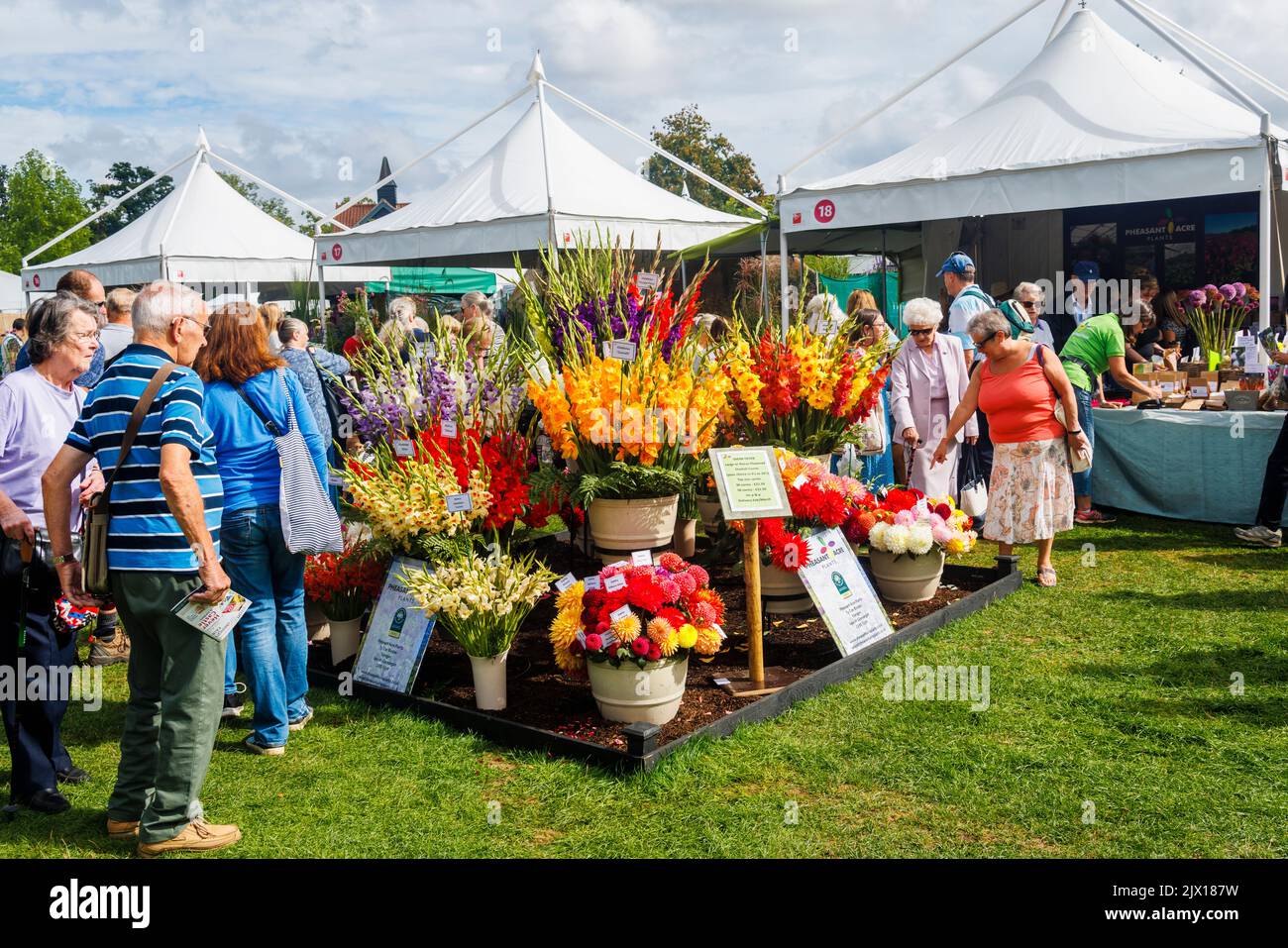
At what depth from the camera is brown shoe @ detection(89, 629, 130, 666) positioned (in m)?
5.40

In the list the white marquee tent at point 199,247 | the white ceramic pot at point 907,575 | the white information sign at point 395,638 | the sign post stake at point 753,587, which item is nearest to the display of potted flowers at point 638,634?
the sign post stake at point 753,587

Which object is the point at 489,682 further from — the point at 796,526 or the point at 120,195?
the point at 120,195

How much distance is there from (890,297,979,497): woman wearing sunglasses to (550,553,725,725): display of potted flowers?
2.94 metres

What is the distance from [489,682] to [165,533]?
154cm

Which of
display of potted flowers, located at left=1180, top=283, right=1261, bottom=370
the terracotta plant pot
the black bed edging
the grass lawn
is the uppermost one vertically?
display of potted flowers, located at left=1180, top=283, right=1261, bottom=370

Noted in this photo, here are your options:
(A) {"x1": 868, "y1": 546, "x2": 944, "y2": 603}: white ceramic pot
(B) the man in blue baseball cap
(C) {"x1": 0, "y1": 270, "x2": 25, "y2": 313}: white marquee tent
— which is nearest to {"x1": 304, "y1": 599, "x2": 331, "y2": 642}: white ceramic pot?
(A) {"x1": 868, "y1": 546, "x2": 944, "y2": 603}: white ceramic pot

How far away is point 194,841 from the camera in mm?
3244

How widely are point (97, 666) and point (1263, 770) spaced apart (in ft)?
16.5

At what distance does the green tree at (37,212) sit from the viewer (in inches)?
1793

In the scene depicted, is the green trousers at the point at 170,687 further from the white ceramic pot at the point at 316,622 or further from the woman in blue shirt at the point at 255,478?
the white ceramic pot at the point at 316,622

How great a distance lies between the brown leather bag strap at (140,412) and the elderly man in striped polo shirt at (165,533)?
1 cm

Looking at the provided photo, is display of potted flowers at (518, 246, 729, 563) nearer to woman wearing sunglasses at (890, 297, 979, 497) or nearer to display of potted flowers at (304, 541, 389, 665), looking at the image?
display of potted flowers at (304, 541, 389, 665)
